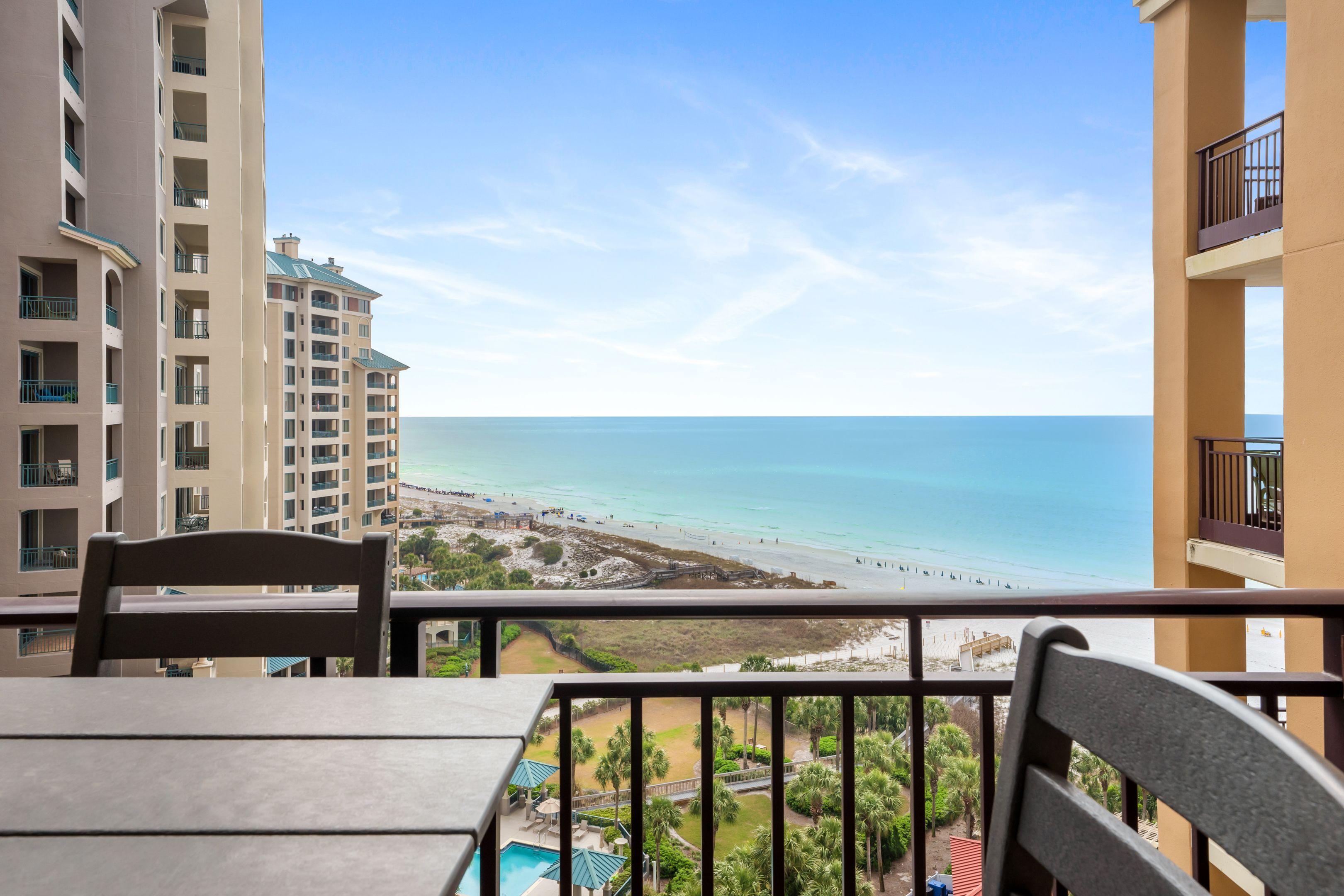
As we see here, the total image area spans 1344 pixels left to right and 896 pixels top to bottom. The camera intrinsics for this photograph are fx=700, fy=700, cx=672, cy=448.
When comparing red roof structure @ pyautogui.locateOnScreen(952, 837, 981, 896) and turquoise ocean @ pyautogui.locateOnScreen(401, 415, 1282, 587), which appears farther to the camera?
turquoise ocean @ pyautogui.locateOnScreen(401, 415, 1282, 587)

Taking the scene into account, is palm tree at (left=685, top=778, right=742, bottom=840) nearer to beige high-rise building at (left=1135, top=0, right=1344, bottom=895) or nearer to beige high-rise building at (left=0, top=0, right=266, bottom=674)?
beige high-rise building at (left=1135, top=0, right=1344, bottom=895)

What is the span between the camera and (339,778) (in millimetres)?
612

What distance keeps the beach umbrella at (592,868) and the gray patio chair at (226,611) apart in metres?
2.04

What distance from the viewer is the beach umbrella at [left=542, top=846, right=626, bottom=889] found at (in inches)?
156

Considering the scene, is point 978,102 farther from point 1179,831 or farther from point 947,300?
point 1179,831

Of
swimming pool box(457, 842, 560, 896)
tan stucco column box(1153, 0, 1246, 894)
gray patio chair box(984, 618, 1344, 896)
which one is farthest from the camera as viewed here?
swimming pool box(457, 842, 560, 896)

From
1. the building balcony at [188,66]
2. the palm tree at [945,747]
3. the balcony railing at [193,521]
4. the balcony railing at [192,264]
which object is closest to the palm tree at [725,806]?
the palm tree at [945,747]

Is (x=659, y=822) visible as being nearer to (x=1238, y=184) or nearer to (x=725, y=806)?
(x=725, y=806)

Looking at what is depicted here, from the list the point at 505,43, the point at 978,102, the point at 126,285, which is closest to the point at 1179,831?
the point at 126,285

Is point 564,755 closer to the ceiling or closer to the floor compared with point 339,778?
closer to the floor

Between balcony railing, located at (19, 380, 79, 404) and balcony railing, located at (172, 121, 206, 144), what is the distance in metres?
5.83

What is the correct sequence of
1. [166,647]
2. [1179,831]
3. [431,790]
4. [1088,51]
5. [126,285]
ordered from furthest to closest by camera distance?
[1088,51] < [126,285] < [1179,831] < [166,647] < [431,790]

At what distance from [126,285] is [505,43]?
83.9ft

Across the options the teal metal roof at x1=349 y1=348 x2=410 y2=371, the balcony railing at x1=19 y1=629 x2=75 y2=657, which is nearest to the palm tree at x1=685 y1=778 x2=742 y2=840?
the balcony railing at x1=19 y1=629 x2=75 y2=657
